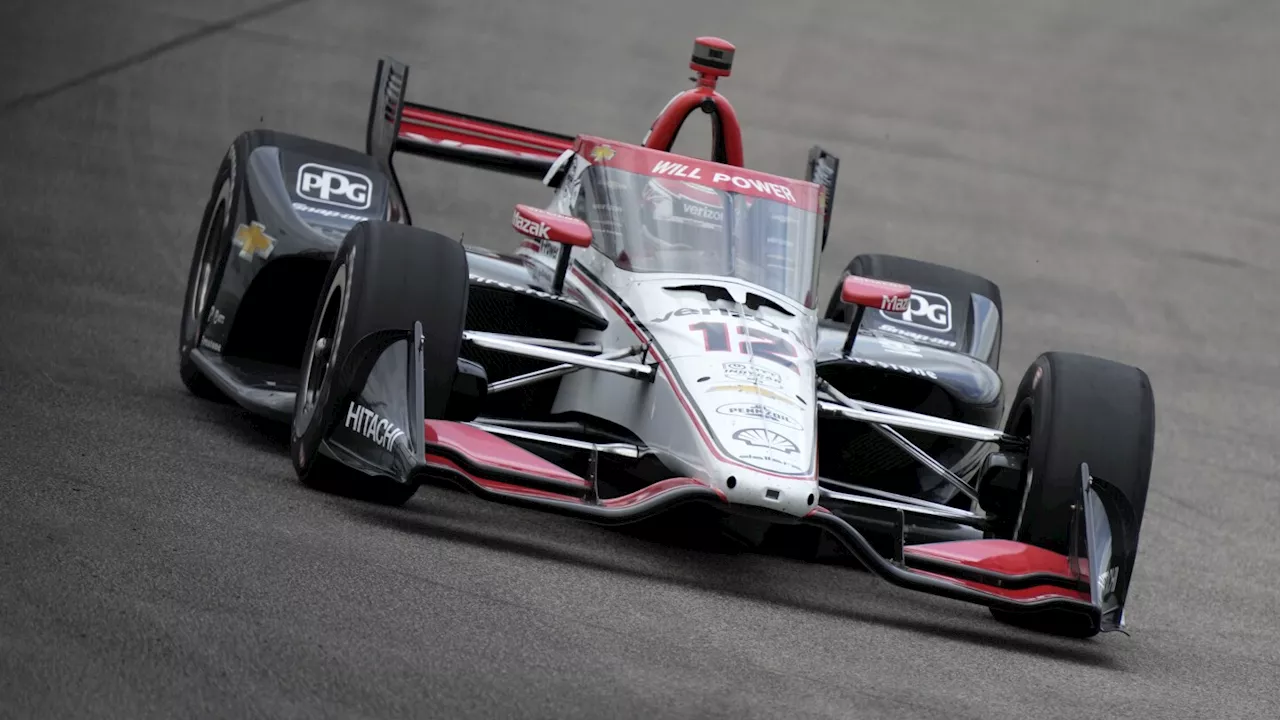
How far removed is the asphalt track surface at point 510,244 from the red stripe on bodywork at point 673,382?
43 centimetres

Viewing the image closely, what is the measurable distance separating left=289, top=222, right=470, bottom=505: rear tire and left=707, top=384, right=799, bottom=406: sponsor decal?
2.90ft

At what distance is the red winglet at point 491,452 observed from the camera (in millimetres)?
6102

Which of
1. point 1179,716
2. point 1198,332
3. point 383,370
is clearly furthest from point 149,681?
Result: point 1198,332

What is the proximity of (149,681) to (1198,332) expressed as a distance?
34.2 feet

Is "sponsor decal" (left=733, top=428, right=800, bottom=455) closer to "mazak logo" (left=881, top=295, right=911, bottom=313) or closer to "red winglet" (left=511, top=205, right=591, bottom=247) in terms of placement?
"red winglet" (left=511, top=205, right=591, bottom=247)

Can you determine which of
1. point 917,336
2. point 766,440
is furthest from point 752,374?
point 917,336

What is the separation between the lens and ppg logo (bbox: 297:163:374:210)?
823 centimetres

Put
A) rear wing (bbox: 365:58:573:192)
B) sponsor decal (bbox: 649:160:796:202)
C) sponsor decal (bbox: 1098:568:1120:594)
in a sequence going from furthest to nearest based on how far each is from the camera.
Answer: rear wing (bbox: 365:58:573:192)
sponsor decal (bbox: 649:160:796:202)
sponsor decal (bbox: 1098:568:1120:594)

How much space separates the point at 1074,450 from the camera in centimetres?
661

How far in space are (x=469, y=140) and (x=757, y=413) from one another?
12.1ft

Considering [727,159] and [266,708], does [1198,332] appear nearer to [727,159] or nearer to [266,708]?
[727,159]

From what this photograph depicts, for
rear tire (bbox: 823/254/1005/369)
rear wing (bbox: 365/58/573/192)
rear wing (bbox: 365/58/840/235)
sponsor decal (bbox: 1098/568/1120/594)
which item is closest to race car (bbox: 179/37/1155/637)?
sponsor decal (bbox: 1098/568/1120/594)

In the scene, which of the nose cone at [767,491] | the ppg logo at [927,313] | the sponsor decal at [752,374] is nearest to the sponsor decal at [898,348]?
the ppg logo at [927,313]

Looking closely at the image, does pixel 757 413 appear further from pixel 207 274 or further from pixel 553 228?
pixel 207 274
